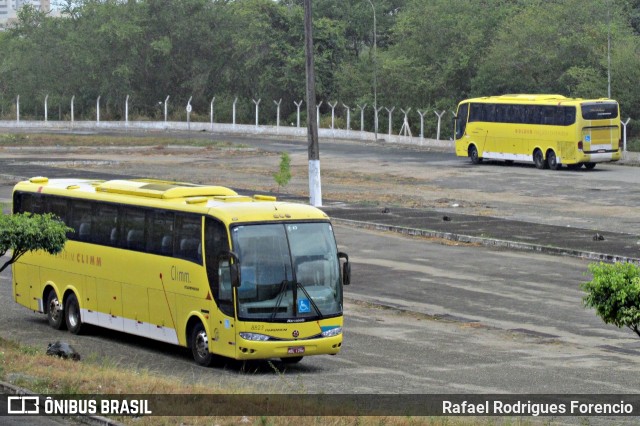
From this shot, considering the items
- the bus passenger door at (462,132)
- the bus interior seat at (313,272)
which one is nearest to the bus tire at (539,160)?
the bus passenger door at (462,132)

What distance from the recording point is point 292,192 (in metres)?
50.8

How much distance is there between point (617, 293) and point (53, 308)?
13803mm

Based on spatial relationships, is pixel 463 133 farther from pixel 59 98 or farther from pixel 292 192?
pixel 59 98

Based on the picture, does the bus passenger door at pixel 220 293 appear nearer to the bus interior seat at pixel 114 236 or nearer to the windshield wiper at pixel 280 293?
the windshield wiper at pixel 280 293

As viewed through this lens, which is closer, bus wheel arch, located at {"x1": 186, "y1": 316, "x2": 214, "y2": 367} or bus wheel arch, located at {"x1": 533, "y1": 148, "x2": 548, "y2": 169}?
bus wheel arch, located at {"x1": 186, "y1": 316, "x2": 214, "y2": 367}

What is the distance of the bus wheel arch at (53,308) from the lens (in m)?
23.5

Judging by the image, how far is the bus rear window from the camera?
59.5 m

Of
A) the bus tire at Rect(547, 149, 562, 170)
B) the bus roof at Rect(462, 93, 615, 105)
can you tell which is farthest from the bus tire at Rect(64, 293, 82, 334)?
the bus tire at Rect(547, 149, 562, 170)

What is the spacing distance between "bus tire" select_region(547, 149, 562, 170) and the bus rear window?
9.39ft

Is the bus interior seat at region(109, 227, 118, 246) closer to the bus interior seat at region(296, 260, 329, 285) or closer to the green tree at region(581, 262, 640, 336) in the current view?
the bus interior seat at region(296, 260, 329, 285)

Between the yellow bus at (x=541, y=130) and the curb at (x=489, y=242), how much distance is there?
76.0ft

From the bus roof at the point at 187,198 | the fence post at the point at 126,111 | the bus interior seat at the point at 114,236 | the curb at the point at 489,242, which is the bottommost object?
the curb at the point at 489,242

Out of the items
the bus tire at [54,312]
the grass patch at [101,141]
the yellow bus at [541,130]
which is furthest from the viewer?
the grass patch at [101,141]

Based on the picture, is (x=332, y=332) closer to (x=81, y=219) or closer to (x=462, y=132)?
(x=81, y=219)
